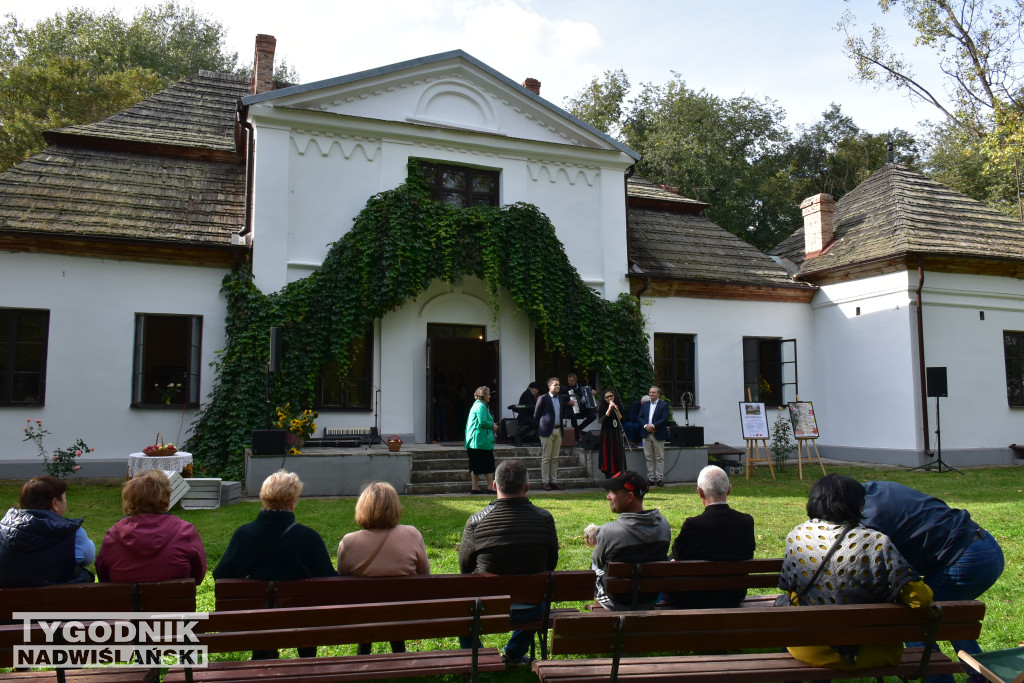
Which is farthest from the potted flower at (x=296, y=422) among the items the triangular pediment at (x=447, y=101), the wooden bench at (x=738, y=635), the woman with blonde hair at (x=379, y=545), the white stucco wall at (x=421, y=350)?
the wooden bench at (x=738, y=635)

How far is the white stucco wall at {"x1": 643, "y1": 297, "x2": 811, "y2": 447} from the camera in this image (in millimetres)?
17406

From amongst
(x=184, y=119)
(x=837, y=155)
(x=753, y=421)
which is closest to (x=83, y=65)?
(x=184, y=119)

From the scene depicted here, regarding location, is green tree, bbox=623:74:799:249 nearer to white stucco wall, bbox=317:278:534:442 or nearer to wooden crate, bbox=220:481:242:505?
white stucco wall, bbox=317:278:534:442

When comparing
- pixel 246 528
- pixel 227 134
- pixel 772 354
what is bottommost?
pixel 246 528

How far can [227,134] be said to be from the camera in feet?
56.0

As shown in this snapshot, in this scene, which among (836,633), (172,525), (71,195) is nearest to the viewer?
(836,633)

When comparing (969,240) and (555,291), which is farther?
(969,240)

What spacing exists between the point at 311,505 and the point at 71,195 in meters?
8.17

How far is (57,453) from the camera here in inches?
471

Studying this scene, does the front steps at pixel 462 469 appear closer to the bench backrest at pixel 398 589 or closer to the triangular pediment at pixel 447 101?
the triangular pediment at pixel 447 101

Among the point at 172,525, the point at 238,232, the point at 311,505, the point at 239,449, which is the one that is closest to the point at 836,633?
the point at 172,525

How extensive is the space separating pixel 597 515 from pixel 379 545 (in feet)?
19.3

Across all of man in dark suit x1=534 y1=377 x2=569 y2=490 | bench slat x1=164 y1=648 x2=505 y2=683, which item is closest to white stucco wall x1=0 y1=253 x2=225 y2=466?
man in dark suit x1=534 y1=377 x2=569 y2=490

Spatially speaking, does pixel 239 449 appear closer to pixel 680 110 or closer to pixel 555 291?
pixel 555 291
